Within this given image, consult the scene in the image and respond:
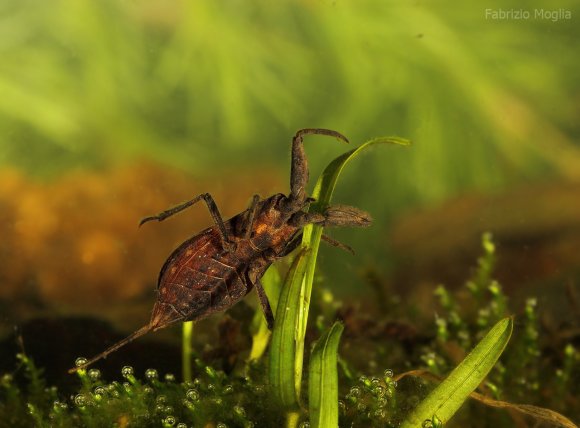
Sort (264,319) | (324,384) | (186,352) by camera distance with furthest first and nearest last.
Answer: (186,352) < (264,319) < (324,384)

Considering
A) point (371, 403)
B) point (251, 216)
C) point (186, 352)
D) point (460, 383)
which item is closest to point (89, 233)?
point (186, 352)

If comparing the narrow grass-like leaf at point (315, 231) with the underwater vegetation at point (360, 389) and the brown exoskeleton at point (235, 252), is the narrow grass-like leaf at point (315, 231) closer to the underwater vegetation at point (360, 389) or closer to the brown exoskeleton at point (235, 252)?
the brown exoskeleton at point (235, 252)

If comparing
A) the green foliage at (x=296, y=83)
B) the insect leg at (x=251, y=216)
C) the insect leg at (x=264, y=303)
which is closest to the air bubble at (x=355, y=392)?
the insect leg at (x=264, y=303)

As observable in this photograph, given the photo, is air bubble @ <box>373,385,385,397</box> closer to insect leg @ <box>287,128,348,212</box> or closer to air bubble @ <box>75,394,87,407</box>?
insect leg @ <box>287,128,348,212</box>

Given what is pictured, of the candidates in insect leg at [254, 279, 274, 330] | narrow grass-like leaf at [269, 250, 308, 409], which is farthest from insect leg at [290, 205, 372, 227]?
insect leg at [254, 279, 274, 330]

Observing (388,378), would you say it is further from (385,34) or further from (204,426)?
(385,34)

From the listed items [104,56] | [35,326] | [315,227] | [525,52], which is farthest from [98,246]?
[525,52]

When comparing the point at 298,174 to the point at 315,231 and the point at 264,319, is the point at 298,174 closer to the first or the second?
the point at 315,231
